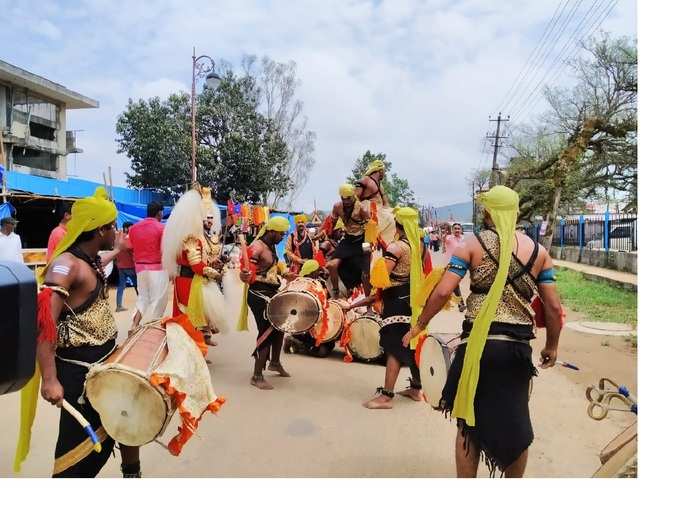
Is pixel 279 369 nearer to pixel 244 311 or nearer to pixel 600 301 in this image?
pixel 244 311

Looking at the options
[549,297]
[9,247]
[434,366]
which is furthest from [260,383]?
[9,247]

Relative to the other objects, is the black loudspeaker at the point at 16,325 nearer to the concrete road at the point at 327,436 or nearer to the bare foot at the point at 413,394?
the concrete road at the point at 327,436

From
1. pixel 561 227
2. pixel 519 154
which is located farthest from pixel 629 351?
pixel 519 154

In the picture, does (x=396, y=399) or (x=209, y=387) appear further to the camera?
(x=396, y=399)

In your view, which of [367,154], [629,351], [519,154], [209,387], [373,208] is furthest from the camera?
[367,154]

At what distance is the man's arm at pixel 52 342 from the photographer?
2.44 meters

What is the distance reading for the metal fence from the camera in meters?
13.7

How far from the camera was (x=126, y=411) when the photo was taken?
8.30 ft

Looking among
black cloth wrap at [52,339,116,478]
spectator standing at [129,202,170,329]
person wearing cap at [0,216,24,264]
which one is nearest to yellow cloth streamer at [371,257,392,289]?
black cloth wrap at [52,339,116,478]

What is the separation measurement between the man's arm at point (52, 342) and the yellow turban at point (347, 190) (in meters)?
3.71

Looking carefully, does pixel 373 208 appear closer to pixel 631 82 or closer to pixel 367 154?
pixel 631 82

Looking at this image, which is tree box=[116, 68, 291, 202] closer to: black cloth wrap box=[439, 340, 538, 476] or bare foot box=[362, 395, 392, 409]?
bare foot box=[362, 395, 392, 409]
